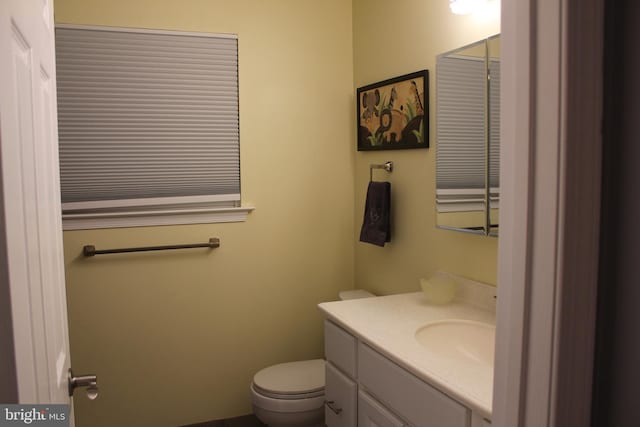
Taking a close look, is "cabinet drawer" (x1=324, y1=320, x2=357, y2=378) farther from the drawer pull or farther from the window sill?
the window sill

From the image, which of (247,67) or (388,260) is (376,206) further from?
(247,67)

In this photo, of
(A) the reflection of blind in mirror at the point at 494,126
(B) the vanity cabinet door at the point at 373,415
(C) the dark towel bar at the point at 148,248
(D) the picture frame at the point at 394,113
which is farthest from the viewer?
(C) the dark towel bar at the point at 148,248

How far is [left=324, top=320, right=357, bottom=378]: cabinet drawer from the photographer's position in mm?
1881

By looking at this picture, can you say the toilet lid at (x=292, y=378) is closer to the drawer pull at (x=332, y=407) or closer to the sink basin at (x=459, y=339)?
the drawer pull at (x=332, y=407)

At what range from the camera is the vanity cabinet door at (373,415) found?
162 cm

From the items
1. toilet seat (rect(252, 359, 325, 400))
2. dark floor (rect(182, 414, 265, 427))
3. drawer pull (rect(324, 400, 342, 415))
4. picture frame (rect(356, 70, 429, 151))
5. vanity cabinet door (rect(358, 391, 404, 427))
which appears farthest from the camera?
dark floor (rect(182, 414, 265, 427))

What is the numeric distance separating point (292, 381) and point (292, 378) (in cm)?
3

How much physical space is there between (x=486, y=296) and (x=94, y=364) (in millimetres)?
1862

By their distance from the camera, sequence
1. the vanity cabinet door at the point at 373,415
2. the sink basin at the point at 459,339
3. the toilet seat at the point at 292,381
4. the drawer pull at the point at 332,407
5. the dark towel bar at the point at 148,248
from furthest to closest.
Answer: the dark towel bar at the point at 148,248
the toilet seat at the point at 292,381
the drawer pull at the point at 332,407
the sink basin at the point at 459,339
the vanity cabinet door at the point at 373,415

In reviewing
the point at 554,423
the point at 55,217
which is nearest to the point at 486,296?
the point at 554,423

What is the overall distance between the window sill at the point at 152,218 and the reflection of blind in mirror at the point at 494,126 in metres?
1.31

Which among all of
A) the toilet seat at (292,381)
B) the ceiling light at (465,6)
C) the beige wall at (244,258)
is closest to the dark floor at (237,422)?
the beige wall at (244,258)

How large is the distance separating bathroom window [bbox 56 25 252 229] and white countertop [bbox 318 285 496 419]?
0.99 m

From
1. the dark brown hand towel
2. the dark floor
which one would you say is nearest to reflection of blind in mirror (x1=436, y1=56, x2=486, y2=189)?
the dark brown hand towel
